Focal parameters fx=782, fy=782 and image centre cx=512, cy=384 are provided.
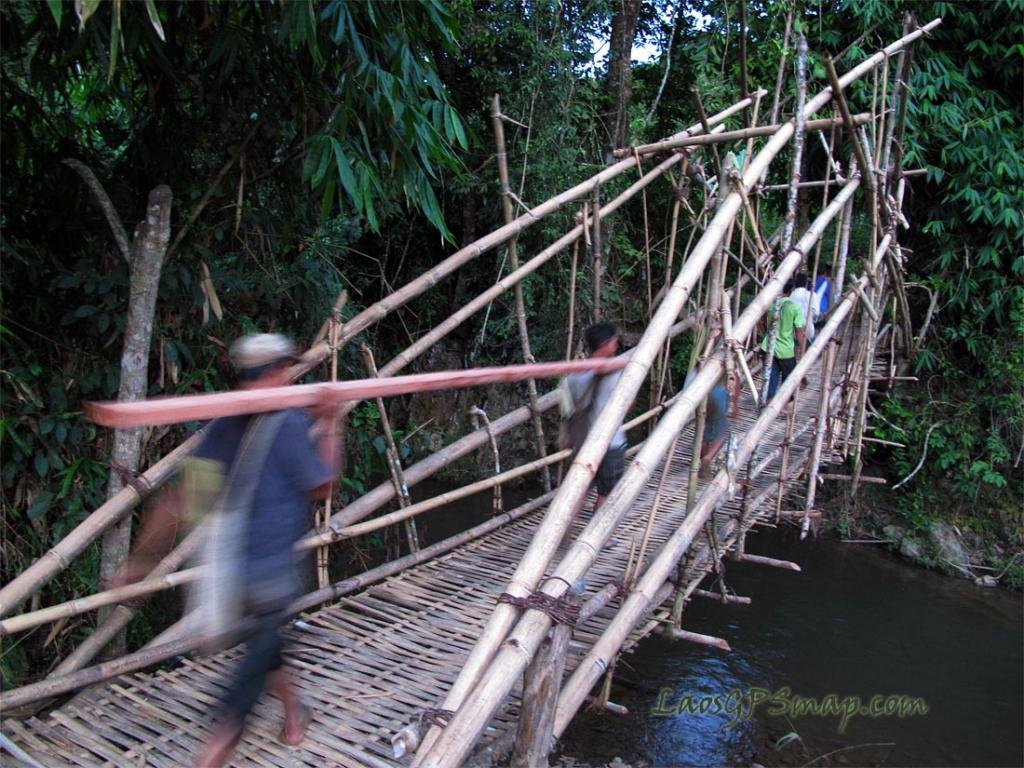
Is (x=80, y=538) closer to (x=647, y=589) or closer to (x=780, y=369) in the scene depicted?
(x=647, y=589)

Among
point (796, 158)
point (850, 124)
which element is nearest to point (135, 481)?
point (796, 158)

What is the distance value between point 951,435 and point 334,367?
5875mm

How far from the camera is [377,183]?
2697mm

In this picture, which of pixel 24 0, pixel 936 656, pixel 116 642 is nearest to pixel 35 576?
pixel 116 642

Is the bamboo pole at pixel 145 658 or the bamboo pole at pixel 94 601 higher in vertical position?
the bamboo pole at pixel 94 601

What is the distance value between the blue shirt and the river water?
260 centimetres

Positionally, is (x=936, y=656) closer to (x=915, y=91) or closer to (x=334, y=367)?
(x=915, y=91)

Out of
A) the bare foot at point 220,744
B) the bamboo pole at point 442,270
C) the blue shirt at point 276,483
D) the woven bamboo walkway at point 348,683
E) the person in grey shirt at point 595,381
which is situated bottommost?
the woven bamboo walkway at point 348,683

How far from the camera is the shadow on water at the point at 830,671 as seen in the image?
422 centimetres

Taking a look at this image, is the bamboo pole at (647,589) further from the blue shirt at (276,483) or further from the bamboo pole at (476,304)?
the bamboo pole at (476,304)

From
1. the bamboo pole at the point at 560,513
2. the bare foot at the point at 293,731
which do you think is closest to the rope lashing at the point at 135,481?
the bare foot at the point at 293,731

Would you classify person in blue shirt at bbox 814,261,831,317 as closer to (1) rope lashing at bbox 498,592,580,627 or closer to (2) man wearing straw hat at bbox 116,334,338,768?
(1) rope lashing at bbox 498,592,580,627

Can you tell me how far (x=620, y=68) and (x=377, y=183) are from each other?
4058mm

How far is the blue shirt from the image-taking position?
1.73 m
